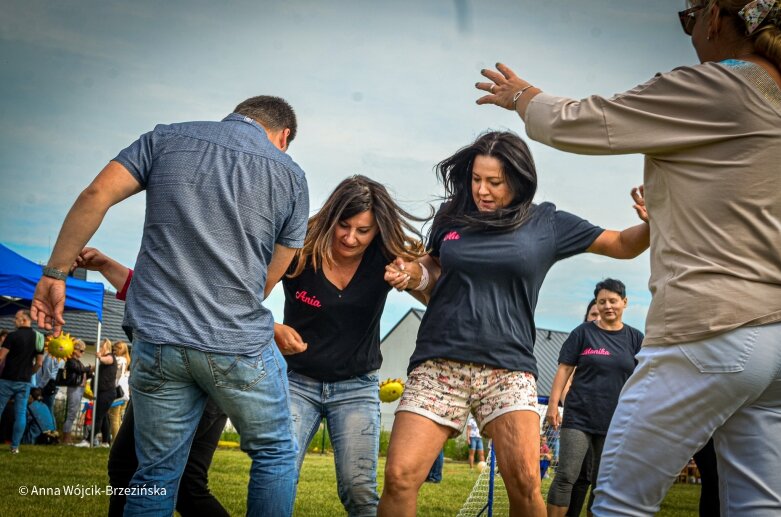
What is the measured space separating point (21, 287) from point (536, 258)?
447 inches

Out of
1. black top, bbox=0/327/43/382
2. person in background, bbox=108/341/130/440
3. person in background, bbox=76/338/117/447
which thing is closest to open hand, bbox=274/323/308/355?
black top, bbox=0/327/43/382

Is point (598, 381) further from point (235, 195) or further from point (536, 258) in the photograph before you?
point (235, 195)

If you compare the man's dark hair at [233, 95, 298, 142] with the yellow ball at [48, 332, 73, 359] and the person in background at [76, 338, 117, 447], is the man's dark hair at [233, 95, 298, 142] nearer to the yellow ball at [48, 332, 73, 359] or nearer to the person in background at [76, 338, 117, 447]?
the yellow ball at [48, 332, 73, 359]

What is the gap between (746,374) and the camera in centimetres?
250

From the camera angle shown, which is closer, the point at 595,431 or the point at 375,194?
the point at 375,194

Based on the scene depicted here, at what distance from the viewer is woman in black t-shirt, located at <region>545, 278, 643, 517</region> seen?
Result: 744 cm

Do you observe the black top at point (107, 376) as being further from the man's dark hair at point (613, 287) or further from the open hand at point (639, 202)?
the open hand at point (639, 202)

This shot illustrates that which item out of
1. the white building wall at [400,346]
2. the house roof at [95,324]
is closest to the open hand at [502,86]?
the house roof at [95,324]

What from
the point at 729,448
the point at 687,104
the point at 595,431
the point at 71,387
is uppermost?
the point at 687,104

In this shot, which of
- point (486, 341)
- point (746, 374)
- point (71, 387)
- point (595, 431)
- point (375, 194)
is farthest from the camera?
point (71, 387)

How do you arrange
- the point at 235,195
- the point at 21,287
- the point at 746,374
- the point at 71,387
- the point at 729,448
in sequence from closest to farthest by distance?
the point at 746,374 → the point at 729,448 → the point at 235,195 → the point at 21,287 → the point at 71,387

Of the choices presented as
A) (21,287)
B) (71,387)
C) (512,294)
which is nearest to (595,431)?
(512,294)

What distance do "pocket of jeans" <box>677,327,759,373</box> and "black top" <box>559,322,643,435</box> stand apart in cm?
509

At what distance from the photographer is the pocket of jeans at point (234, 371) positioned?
334 centimetres
